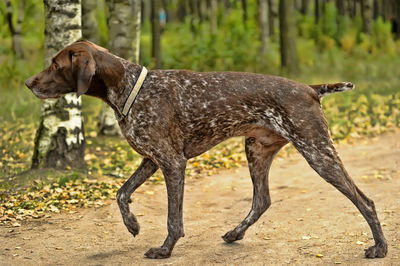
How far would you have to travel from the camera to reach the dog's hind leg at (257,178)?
21.2 ft

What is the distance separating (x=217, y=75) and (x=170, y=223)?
1.58m

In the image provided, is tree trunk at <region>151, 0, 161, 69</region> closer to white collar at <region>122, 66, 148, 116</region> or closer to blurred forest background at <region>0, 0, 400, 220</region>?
blurred forest background at <region>0, 0, 400, 220</region>

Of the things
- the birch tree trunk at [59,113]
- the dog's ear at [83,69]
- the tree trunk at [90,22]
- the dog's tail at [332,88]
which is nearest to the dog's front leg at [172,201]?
the dog's ear at [83,69]

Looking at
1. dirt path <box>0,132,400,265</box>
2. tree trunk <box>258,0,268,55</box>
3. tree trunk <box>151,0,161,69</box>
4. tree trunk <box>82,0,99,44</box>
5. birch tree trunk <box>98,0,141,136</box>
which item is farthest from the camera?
tree trunk <box>258,0,268,55</box>

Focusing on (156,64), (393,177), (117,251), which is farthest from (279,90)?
(156,64)

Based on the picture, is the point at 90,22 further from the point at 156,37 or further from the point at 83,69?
the point at 83,69

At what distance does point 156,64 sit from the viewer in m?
18.9


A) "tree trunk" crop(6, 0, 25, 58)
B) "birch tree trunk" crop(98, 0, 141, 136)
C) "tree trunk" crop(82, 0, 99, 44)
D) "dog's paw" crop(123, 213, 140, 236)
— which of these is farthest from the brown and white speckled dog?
"tree trunk" crop(6, 0, 25, 58)

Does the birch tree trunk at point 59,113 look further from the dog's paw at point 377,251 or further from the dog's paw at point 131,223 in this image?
the dog's paw at point 377,251

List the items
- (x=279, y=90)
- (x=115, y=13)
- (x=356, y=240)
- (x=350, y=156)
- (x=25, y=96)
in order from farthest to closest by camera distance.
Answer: (x=25, y=96), (x=115, y=13), (x=350, y=156), (x=356, y=240), (x=279, y=90)

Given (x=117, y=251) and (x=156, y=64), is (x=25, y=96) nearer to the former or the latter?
(x=156, y=64)

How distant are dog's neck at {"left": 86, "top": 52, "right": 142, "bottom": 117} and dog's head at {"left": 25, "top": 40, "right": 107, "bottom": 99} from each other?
A: 0.14m

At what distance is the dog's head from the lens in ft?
18.5

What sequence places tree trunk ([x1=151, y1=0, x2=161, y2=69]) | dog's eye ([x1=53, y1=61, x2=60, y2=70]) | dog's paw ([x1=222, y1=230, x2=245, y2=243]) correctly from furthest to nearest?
tree trunk ([x1=151, y1=0, x2=161, y2=69])
dog's paw ([x1=222, y1=230, x2=245, y2=243])
dog's eye ([x1=53, y1=61, x2=60, y2=70])
